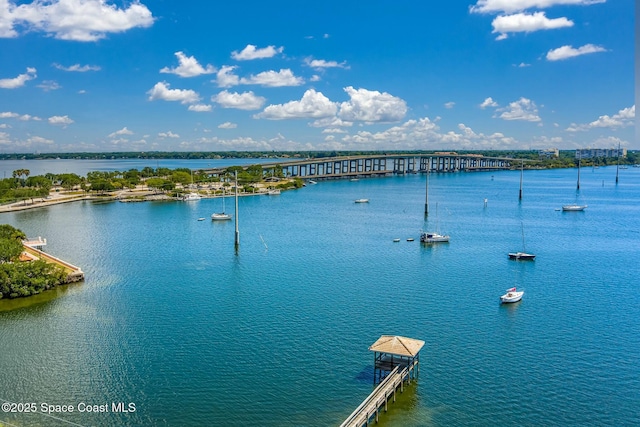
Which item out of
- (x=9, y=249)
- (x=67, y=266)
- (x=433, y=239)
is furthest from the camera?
(x=433, y=239)

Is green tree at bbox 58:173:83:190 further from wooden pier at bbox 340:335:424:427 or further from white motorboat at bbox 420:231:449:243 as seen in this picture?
wooden pier at bbox 340:335:424:427

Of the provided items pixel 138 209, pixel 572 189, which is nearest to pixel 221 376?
pixel 138 209

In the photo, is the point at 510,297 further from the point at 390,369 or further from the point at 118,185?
the point at 118,185

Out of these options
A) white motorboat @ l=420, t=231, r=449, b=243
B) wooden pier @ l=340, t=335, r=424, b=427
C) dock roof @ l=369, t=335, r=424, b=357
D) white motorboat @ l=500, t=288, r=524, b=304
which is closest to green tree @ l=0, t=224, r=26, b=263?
wooden pier @ l=340, t=335, r=424, b=427

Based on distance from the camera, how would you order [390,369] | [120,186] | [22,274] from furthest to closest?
[120,186]
[22,274]
[390,369]

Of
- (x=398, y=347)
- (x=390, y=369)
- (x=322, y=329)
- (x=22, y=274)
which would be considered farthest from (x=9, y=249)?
(x=398, y=347)

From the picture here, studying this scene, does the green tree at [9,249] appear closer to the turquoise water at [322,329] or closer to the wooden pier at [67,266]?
the wooden pier at [67,266]

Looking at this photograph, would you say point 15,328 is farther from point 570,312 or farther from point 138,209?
point 138,209
